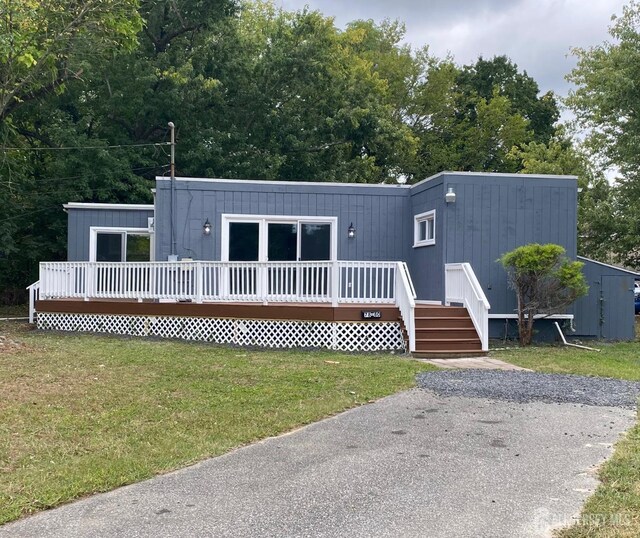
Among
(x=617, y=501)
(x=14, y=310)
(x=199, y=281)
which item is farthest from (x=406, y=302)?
(x=14, y=310)

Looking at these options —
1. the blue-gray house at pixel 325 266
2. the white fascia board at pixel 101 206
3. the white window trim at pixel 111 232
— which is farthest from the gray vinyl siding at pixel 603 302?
the white fascia board at pixel 101 206

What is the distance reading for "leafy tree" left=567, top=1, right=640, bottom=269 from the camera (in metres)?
17.0

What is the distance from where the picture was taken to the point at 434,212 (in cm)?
1230

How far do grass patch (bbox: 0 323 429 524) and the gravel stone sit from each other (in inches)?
20.6

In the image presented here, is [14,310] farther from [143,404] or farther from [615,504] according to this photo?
[615,504]

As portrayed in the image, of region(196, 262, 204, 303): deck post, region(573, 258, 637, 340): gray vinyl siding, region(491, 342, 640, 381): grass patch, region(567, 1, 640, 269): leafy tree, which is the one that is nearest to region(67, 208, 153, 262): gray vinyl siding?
region(196, 262, 204, 303): deck post

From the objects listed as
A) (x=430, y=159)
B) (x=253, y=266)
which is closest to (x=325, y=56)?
(x=430, y=159)

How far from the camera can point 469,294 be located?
10.7m

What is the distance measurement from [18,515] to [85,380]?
13.0ft

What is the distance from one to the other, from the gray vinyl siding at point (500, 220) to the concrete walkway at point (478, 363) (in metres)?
2.65

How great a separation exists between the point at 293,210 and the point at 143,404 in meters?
8.05

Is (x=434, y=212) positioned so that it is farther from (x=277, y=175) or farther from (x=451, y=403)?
(x=277, y=175)

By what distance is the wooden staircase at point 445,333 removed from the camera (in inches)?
391

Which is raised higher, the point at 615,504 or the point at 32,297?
the point at 32,297
